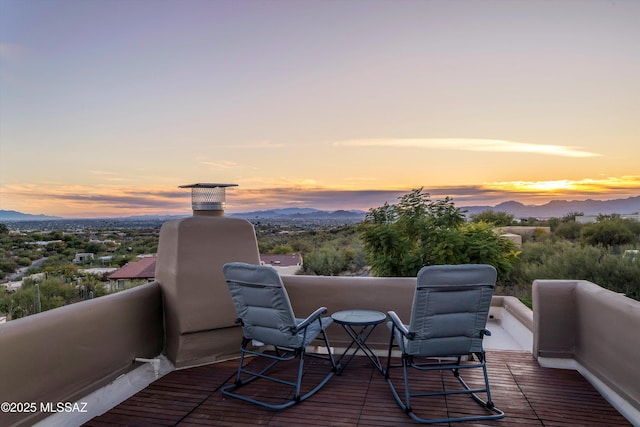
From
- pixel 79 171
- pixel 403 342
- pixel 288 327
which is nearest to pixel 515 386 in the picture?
pixel 403 342

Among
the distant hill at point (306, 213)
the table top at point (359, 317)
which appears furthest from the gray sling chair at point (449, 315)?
the distant hill at point (306, 213)

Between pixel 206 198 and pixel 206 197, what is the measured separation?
0.04ft

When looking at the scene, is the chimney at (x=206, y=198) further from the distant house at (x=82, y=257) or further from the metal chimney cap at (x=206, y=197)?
the distant house at (x=82, y=257)

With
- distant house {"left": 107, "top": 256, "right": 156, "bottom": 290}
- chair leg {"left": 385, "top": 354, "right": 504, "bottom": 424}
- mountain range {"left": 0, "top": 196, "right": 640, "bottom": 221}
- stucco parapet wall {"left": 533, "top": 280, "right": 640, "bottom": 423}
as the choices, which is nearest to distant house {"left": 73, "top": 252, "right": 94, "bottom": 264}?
mountain range {"left": 0, "top": 196, "right": 640, "bottom": 221}

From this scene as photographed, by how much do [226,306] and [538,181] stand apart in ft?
33.8

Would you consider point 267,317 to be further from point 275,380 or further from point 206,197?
point 206,197

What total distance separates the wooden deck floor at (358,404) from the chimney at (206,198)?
164cm

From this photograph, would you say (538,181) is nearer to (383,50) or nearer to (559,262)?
(559,262)

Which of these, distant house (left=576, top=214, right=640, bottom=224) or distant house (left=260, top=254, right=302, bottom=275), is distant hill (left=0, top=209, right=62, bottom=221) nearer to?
distant house (left=260, top=254, right=302, bottom=275)

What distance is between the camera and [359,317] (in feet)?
12.6

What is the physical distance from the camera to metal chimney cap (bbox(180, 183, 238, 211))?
450cm

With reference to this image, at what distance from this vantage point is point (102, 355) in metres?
3.27

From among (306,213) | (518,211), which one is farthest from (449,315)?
(518,211)

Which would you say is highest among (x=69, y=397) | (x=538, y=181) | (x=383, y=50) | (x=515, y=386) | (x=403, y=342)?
(x=383, y=50)
